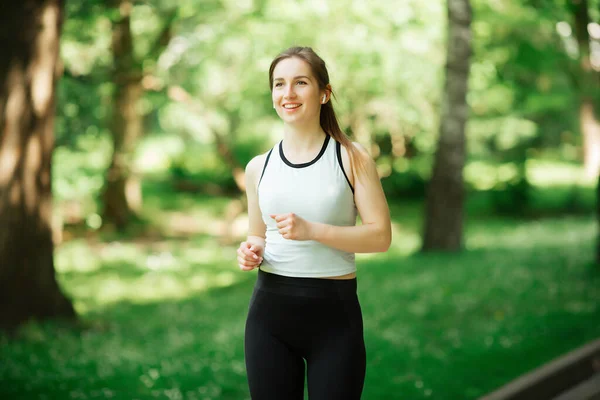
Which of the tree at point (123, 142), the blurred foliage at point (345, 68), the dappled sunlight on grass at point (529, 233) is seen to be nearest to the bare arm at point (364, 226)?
the blurred foliage at point (345, 68)

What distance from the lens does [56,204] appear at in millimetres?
17281

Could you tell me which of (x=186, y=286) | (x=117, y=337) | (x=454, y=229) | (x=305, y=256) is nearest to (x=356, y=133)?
(x=454, y=229)

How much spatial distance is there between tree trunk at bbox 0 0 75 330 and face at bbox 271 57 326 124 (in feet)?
20.1

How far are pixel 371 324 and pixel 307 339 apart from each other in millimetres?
5551

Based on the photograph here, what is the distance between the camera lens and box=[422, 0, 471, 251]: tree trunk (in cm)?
1309

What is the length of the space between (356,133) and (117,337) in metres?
13.5

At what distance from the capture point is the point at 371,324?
8281 millimetres

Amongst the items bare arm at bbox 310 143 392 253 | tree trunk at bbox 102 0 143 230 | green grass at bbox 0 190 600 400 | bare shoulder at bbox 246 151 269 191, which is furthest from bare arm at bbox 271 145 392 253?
tree trunk at bbox 102 0 143 230

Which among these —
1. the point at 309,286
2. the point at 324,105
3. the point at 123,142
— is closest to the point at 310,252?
the point at 309,286

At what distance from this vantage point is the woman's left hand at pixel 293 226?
8.49 feet

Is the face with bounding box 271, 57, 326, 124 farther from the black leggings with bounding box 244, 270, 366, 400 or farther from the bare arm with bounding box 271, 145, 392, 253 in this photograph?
the black leggings with bounding box 244, 270, 366, 400

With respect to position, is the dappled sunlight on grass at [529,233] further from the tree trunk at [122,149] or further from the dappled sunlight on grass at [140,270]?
the tree trunk at [122,149]

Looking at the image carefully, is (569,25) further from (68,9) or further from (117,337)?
(117,337)

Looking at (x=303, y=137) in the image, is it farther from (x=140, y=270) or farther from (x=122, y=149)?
(x=122, y=149)
